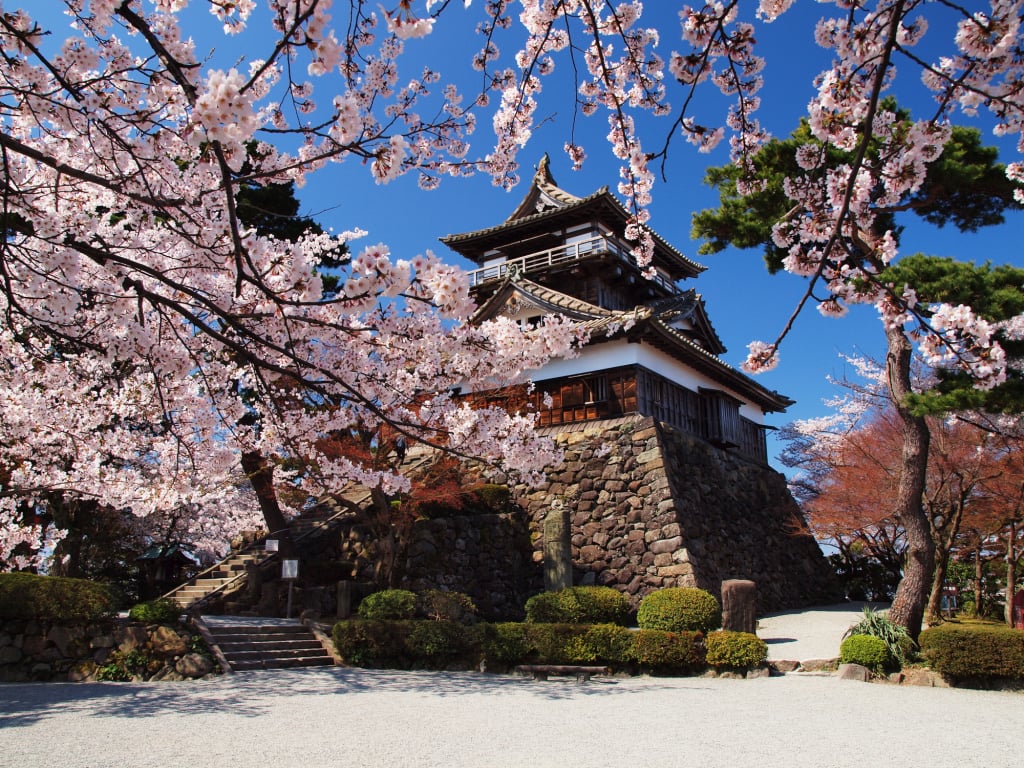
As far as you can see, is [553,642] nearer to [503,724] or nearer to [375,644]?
[375,644]

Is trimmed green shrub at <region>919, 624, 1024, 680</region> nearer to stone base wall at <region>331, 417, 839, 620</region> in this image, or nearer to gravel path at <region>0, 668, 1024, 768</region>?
gravel path at <region>0, 668, 1024, 768</region>

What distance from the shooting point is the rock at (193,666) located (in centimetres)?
937

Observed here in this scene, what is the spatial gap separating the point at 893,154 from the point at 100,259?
4.56 m

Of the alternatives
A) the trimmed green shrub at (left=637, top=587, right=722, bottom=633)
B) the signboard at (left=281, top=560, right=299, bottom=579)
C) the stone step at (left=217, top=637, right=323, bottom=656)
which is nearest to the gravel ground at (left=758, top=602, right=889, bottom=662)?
the trimmed green shrub at (left=637, top=587, right=722, bottom=633)

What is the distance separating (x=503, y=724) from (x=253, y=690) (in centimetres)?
380

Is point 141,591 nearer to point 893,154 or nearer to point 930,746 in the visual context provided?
point 930,746

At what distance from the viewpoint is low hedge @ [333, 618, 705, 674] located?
382 inches

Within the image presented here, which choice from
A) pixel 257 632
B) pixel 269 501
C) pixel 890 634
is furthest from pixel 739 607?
pixel 269 501

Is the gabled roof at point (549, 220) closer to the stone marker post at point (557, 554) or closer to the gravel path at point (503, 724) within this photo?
the stone marker post at point (557, 554)

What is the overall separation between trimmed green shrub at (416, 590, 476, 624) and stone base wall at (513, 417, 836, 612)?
4.08m

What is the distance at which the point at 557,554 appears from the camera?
1296cm

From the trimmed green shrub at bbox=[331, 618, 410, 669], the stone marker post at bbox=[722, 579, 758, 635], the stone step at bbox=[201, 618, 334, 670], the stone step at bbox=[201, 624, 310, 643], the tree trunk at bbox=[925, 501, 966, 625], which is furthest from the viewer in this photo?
the tree trunk at bbox=[925, 501, 966, 625]

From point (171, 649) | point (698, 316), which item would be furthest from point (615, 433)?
point (171, 649)

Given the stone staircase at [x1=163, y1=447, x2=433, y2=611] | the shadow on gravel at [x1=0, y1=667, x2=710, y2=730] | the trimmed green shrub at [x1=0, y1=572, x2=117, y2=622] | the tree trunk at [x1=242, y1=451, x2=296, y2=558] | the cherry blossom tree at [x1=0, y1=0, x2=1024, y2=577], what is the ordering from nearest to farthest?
1. the cherry blossom tree at [x1=0, y1=0, x2=1024, y2=577]
2. the shadow on gravel at [x1=0, y1=667, x2=710, y2=730]
3. the trimmed green shrub at [x1=0, y1=572, x2=117, y2=622]
4. the stone staircase at [x1=163, y1=447, x2=433, y2=611]
5. the tree trunk at [x1=242, y1=451, x2=296, y2=558]
